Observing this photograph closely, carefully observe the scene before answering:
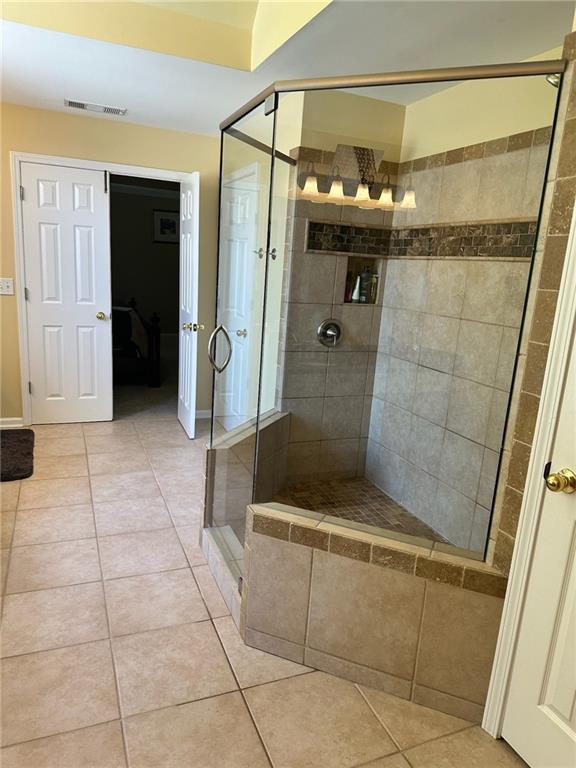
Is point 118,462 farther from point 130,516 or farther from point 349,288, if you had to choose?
point 349,288

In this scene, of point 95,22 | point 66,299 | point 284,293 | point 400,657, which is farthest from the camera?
point 66,299

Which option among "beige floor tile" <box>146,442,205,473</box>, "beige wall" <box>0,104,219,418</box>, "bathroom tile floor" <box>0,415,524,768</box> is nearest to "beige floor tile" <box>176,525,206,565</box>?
"bathroom tile floor" <box>0,415,524,768</box>

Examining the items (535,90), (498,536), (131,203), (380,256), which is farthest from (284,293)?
(131,203)

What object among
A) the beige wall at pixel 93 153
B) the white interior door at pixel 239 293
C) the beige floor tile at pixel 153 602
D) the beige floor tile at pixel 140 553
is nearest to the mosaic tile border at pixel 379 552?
the beige floor tile at pixel 153 602

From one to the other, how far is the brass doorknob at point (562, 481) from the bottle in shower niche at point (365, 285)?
1.99 metres

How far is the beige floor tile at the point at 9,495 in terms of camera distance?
9.45ft

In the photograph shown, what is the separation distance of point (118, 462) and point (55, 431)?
0.87m

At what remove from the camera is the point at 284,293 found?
306 cm

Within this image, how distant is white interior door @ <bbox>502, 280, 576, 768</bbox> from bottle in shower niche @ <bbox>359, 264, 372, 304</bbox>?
1.90 metres

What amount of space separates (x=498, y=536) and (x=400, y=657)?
0.55 metres

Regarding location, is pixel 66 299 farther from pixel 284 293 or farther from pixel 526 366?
pixel 526 366

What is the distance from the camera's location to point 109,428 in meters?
4.26

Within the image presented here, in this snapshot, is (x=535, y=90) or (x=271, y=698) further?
(x=535, y=90)

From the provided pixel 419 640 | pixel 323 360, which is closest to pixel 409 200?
pixel 323 360
